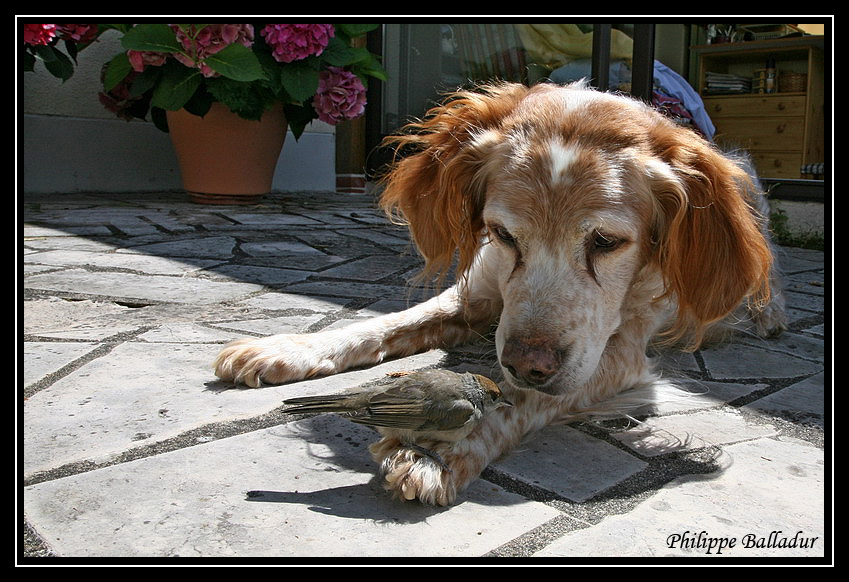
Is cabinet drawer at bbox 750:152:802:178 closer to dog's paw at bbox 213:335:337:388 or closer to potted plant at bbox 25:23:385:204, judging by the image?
potted plant at bbox 25:23:385:204

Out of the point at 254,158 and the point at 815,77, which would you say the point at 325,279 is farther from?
the point at 815,77

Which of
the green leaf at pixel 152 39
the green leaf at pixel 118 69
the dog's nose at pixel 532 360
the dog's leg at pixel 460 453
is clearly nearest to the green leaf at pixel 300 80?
the green leaf at pixel 152 39

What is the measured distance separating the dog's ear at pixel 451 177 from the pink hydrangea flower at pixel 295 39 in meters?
3.67

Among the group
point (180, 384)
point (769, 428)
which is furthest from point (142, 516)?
point (769, 428)

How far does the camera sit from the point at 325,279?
4012 millimetres

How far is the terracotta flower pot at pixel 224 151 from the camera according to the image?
6.54 metres

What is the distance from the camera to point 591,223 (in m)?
2.19

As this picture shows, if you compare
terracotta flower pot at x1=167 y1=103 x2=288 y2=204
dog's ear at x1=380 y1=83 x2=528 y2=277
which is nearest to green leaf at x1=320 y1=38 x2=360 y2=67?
terracotta flower pot at x1=167 y1=103 x2=288 y2=204

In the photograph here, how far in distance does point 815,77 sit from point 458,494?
8.29m

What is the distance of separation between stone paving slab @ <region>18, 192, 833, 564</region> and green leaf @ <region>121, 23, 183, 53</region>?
2983mm

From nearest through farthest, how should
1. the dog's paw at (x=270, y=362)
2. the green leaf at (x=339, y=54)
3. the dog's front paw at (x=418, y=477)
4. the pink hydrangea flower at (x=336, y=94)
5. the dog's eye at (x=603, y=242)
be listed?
the dog's front paw at (x=418, y=477), the dog's eye at (x=603, y=242), the dog's paw at (x=270, y=362), the green leaf at (x=339, y=54), the pink hydrangea flower at (x=336, y=94)

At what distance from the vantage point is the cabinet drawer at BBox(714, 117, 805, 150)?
8586 millimetres

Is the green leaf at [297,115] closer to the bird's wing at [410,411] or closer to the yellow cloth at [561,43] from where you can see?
the yellow cloth at [561,43]

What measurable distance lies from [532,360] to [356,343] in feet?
2.63
